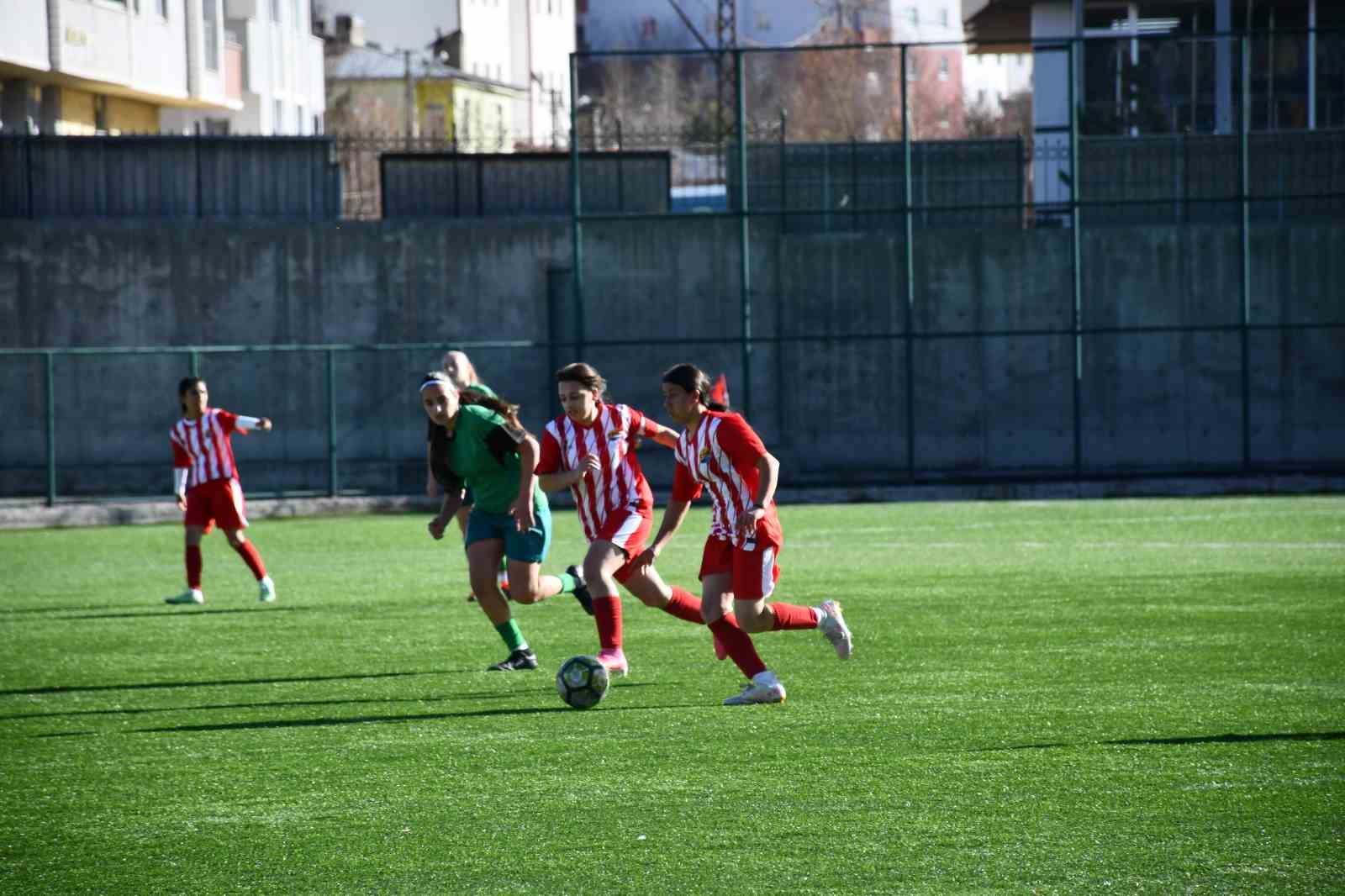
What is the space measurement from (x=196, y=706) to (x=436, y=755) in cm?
204

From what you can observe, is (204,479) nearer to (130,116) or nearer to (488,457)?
(488,457)

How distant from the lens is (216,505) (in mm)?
13664

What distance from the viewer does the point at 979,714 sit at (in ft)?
26.0

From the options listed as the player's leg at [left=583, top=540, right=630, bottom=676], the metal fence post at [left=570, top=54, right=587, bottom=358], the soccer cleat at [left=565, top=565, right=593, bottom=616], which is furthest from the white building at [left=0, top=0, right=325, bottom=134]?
the player's leg at [left=583, top=540, right=630, bottom=676]

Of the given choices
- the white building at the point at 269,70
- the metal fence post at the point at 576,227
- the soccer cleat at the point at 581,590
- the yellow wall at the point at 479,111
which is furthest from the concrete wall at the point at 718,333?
the yellow wall at the point at 479,111

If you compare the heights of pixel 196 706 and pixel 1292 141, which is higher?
pixel 1292 141

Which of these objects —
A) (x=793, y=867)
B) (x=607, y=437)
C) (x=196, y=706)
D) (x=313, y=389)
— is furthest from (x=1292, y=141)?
(x=793, y=867)

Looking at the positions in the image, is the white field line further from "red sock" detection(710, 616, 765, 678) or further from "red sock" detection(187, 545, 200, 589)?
"red sock" detection(710, 616, 765, 678)

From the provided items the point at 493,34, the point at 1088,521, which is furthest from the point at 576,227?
the point at 493,34

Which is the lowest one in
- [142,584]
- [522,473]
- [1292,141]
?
[142,584]

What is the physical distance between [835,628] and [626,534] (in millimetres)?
1200

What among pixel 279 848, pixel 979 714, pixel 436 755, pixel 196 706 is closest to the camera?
pixel 279 848

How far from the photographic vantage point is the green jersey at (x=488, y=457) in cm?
949

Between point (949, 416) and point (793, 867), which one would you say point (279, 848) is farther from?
point (949, 416)
